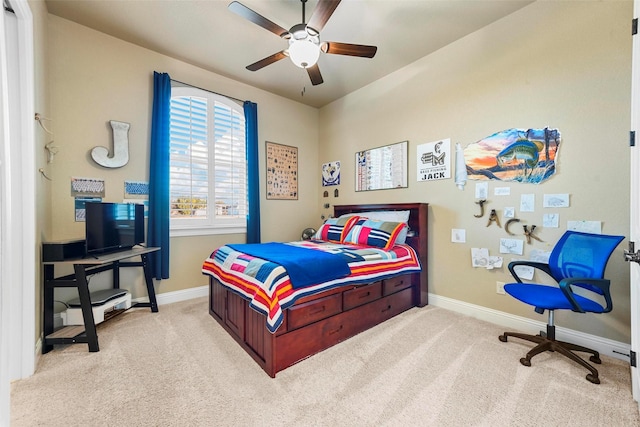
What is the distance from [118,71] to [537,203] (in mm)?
4514

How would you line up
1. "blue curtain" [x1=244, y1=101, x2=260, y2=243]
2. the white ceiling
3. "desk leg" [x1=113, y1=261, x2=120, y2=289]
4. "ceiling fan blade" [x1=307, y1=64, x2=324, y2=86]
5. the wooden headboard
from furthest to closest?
"blue curtain" [x1=244, y1=101, x2=260, y2=243] < the wooden headboard < "desk leg" [x1=113, y1=261, x2=120, y2=289] < "ceiling fan blade" [x1=307, y1=64, x2=324, y2=86] < the white ceiling

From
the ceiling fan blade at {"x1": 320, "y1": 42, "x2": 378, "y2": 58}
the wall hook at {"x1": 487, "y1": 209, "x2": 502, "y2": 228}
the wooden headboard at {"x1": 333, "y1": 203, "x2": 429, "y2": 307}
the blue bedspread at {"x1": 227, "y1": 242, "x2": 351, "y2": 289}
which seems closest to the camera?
the blue bedspread at {"x1": 227, "y1": 242, "x2": 351, "y2": 289}

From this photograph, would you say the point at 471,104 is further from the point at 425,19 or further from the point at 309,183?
the point at 309,183

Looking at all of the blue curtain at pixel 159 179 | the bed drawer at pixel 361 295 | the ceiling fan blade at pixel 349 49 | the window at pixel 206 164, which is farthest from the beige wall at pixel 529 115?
the blue curtain at pixel 159 179

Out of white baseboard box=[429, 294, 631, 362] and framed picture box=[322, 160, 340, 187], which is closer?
white baseboard box=[429, 294, 631, 362]

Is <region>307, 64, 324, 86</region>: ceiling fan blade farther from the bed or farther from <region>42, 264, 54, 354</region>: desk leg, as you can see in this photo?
<region>42, 264, 54, 354</region>: desk leg

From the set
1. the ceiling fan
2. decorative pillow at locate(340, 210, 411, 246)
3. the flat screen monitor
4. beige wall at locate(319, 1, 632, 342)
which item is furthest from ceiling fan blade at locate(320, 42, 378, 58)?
the flat screen monitor

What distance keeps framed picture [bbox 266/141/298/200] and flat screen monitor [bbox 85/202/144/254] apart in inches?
69.4

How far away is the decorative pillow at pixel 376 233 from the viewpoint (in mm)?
2787

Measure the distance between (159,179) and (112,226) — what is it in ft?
2.39

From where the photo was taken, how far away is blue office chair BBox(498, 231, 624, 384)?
1.73 m

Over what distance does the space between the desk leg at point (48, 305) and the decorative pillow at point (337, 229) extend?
2.60 m

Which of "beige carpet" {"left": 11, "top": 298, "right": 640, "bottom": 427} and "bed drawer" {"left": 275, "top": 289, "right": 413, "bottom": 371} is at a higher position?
"bed drawer" {"left": 275, "top": 289, "right": 413, "bottom": 371}

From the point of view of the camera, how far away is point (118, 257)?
225 centimetres
